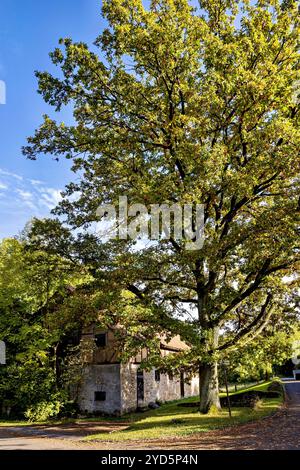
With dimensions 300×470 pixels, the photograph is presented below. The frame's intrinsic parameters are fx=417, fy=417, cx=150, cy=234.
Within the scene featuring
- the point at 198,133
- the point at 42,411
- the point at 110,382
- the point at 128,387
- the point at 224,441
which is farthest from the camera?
the point at 128,387

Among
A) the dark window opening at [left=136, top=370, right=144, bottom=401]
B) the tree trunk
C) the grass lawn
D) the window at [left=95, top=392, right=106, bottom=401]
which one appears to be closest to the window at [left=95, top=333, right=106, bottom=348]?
the window at [left=95, top=392, right=106, bottom=401]

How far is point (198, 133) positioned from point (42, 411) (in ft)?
64.6

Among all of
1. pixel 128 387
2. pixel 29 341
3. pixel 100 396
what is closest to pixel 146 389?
pixel 128 387

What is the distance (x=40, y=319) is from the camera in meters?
29.3

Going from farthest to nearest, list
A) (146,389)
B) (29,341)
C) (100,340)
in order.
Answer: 1. (146,389)
2. (100,340)
3. (29,341)

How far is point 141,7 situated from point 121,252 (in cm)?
998

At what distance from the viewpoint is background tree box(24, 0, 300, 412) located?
15.4 m

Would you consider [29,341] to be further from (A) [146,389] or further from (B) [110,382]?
(A) [146,389]

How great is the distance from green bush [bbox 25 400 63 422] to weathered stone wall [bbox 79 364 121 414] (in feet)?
9.39

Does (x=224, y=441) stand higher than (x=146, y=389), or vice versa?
(x=224, y=441)

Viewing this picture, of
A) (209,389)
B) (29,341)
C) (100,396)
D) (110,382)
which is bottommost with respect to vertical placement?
(100,396)

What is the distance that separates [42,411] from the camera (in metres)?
26.0

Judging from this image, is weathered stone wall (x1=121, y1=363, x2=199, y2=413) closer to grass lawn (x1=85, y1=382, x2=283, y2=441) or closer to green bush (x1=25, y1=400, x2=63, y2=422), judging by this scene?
green bush (x1=25, y1=400, x2=63, y2=422)
